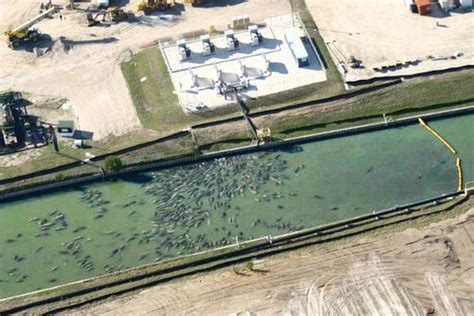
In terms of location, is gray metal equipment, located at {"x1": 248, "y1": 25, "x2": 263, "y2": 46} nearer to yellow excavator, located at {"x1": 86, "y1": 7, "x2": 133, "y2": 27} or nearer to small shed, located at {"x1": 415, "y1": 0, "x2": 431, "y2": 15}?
yellow excavator, located at {"x1": 86, "y1": 7, "x2": 133, "y2": 27}

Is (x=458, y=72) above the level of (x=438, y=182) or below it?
above

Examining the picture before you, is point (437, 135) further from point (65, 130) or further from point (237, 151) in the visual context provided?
point (65, 130)

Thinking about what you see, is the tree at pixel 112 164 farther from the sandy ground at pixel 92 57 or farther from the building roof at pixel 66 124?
the building roof at pixel 66 124

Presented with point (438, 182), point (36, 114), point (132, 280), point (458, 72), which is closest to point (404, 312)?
point (438, 182)

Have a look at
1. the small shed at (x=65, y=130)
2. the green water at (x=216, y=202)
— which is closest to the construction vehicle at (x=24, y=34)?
the small shed at (x=65, y=130)

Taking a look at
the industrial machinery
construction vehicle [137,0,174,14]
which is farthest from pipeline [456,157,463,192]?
the industrial machinery

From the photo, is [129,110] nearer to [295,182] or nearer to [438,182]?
[295,182]

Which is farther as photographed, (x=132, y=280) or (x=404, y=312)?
(x=132, y=280)

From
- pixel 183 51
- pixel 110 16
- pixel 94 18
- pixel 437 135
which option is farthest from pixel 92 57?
pixel 437 135
